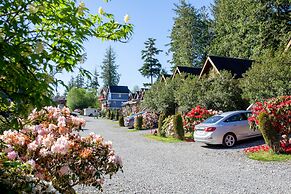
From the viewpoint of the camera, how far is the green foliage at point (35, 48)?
219cm

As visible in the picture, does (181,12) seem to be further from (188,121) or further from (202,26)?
(188,121)

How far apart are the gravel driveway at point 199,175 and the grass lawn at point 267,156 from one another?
370 mm

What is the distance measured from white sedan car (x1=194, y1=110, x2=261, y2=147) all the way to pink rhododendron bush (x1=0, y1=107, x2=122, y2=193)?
9.50 m

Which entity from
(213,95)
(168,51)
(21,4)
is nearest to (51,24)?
(21,4)

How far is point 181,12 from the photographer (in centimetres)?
5403

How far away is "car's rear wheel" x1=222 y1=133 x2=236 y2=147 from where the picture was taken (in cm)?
1391

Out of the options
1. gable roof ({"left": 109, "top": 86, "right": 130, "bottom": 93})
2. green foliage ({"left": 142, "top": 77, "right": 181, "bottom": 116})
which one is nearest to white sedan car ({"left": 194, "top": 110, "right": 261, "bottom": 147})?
green foliage ({"left": 142, "top": 77, "right": 181, "bottom": 116})

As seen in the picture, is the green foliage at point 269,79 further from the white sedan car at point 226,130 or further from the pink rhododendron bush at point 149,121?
the pink rhododendron bush at point 149,121

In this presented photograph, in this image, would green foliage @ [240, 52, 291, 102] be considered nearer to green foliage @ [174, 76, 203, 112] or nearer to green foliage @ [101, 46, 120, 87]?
green foliage @ [174, 76, 203, 112]

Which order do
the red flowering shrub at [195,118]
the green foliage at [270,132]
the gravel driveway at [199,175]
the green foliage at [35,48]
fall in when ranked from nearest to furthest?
1. the green foliage at [35,48]
2. the gravel driveway at [199,175]
3. the green foliage at [270,132]
4. the red flowering shrub at [195,118]

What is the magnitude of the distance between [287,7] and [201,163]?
104 feet

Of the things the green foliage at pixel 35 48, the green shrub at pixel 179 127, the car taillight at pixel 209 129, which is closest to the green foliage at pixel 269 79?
the green shrub at pixel 179 127

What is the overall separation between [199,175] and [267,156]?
382 centimetres

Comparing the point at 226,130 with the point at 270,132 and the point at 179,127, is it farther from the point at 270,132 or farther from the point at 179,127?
the point at 179,127
